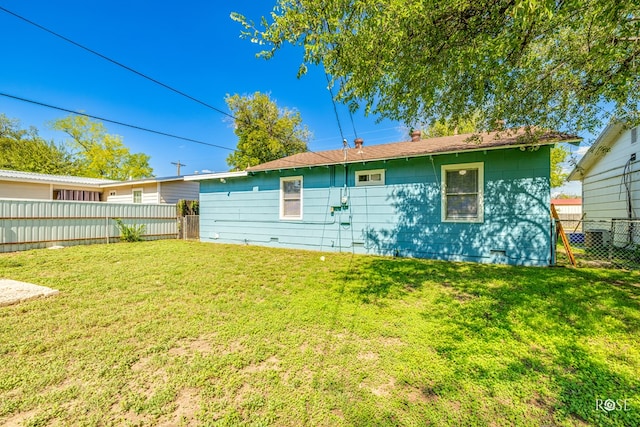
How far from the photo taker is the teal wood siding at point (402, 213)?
5906 millimetres

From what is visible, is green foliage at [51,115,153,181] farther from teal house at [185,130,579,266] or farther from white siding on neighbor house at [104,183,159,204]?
teal house at [185,130,579,266]

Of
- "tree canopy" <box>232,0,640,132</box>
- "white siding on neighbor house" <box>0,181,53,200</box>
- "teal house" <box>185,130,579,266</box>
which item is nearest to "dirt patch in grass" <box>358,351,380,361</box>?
"tree canopy" <box>232,0,640,132</box>

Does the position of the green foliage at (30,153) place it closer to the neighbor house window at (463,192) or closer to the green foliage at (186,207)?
the green foliage at (186,207)

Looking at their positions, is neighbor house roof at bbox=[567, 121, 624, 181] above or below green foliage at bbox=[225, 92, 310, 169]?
below

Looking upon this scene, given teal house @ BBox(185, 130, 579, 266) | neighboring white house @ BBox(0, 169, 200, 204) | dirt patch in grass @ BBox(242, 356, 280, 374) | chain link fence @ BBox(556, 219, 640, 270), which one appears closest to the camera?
dirt patch in grass @ BBox(242, 356, 280, 374)

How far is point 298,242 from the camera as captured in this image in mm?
8703

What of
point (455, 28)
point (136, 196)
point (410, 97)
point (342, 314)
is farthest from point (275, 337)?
point (136, 196)

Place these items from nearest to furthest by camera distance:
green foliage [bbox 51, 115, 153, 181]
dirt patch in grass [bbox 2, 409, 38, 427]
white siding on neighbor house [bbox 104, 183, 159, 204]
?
dirt patch in grass [bbox 2, 409, 38, 427]
white siding on neighbor house [bbox 104, 183, 159, 204]
green foliage [bbox 51, 115, 153, 181]

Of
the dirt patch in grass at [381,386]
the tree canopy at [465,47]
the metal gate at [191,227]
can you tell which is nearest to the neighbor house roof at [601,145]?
the tree canopy at [465,47]

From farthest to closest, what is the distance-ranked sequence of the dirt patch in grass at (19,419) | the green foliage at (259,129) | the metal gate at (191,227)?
the green foliage at (259,129) < the metal gate at (191,227) < the dirt patch in grass at (19,419)

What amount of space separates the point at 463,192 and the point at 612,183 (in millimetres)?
6158

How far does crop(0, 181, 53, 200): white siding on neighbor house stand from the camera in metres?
11.9

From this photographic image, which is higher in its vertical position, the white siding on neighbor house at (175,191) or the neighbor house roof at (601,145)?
the neighbor house roof at (601,145)

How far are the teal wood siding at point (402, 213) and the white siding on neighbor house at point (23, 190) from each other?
31.9ft
